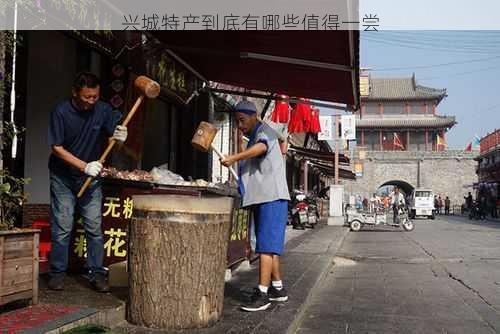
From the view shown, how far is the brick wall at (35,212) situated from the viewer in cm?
646

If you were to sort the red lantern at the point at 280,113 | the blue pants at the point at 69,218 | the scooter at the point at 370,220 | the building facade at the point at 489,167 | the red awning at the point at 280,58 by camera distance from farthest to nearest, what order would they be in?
the building facade at the point at 489,167
the scooter at the point at 370,220
the red lantern at the point at 280,113
the red awning at the point at 280,58
the blue pants at the point at 69,218

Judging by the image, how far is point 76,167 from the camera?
385 cm

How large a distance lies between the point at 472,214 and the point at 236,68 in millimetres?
31855

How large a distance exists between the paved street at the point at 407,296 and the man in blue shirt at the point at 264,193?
48 cm

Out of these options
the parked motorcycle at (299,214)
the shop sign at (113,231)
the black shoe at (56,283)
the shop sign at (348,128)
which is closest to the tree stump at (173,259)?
the black shoe at (56,283)

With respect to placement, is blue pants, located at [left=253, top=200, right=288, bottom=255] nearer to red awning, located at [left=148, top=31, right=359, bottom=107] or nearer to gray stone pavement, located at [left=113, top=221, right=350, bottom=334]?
gray stone pavement, located at [left=113, top=221, right=350, bottom=334]

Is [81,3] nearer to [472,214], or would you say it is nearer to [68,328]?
[68,328]

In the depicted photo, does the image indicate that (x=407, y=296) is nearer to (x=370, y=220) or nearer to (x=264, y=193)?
(x=264, y=193)

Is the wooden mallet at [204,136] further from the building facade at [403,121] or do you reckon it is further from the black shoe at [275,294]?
the building facade at [403,121]

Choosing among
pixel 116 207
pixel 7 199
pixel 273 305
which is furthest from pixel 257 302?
pixel 7 199

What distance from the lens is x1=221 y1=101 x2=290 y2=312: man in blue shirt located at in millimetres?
4145

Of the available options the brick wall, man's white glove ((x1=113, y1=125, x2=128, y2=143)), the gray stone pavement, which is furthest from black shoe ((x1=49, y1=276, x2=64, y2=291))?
the brick wall

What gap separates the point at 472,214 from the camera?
3516cm

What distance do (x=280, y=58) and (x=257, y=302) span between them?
3062mm
